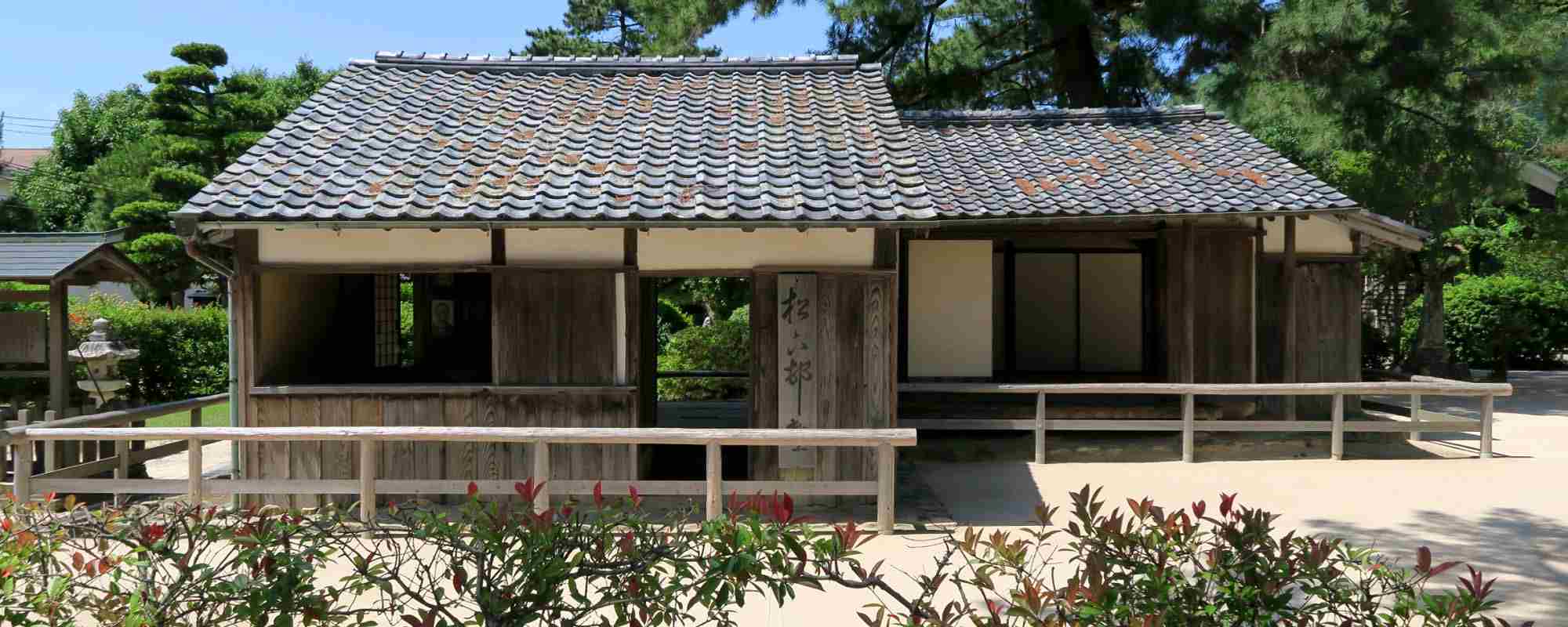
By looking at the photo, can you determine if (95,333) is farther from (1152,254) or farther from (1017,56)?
(1017,56)

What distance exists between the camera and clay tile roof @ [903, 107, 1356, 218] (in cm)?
952

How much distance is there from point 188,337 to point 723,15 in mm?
10431

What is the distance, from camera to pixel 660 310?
22.1 metres

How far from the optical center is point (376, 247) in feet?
23.6

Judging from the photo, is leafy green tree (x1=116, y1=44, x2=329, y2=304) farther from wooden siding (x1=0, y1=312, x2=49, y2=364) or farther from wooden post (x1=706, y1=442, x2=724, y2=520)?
wooden post (x1=706, y1=442, x2=724, y2=520)

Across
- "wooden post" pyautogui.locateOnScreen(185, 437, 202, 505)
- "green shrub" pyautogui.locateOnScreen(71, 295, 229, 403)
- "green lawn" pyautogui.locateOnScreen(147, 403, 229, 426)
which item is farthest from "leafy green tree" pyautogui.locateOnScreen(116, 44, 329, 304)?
"wooden post" pyautogui.locateOnScreen(185, 437, 202, 505)

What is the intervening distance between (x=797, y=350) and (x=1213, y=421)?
15.3 feet

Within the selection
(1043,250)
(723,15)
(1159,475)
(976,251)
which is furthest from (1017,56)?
(1159,475)

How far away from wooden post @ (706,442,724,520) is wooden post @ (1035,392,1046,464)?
3.96 meters

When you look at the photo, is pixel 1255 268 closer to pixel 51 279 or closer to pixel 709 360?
pixel 709 360

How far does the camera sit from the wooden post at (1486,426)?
30.8ft

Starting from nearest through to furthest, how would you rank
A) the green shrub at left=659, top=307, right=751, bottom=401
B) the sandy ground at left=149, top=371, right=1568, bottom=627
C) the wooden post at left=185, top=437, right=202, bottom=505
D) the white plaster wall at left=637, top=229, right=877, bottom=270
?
the sandy ground at left=149, top=371, right=1568, bottom=627, the wooden post at left=185, top=437, right=202, bottom=505, the white plaster wall at left=637, top=229, right=877, bottom=270, the green shrub at left=659, top=307, right=751, bottom=401

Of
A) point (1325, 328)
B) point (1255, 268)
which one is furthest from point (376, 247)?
point (1325, 328)

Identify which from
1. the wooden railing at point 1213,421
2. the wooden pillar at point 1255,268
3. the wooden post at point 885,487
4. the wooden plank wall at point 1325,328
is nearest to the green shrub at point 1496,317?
the wooden plank wall at point 1325,328
